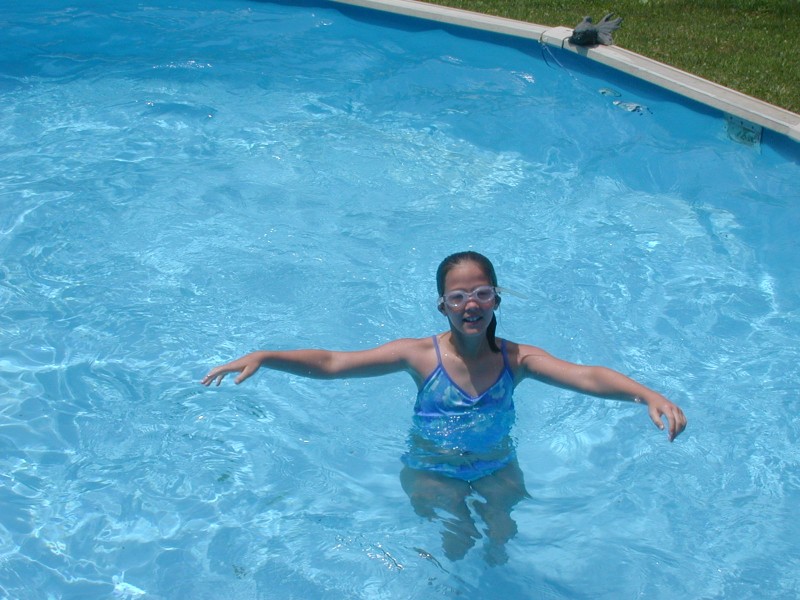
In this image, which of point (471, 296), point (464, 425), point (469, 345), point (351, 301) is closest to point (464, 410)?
point (464, 425)

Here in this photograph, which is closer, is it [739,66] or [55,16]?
[739,66]

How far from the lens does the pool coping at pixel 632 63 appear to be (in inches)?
271

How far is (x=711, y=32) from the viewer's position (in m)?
8.88

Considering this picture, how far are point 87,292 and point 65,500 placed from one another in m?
1.74

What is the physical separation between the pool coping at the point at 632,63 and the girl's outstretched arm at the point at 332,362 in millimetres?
4135

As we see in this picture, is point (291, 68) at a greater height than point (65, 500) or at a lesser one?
greater

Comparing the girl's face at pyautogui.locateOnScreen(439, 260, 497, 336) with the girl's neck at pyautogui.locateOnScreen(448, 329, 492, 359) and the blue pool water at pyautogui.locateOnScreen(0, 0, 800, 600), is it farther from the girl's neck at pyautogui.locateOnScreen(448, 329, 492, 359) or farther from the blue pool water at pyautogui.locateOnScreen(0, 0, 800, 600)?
the blue pool water at pyautogui.locateOnScreen(0, 0, 800, 600)

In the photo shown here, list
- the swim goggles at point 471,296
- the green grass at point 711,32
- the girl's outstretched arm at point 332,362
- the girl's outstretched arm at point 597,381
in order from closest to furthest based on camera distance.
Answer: the girl's outstretched arm at point 597,381 → the girl's outstretched arm at point 332,362 → the swim goggles at point 471,296 → the green grass at point 711,32

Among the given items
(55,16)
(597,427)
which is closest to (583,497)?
(597,427)

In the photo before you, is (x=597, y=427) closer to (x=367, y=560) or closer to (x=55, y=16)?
(x=367, y=560)

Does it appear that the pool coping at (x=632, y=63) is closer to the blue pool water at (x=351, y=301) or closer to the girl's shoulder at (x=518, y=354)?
the blue pool water at (x=351, y=301)

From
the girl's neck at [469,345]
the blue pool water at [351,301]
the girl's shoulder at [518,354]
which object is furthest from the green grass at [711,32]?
the girl's neck at [469,345]

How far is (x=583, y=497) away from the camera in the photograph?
450 centimetres

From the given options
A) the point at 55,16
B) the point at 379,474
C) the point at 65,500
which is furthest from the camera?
the point at 55,16
